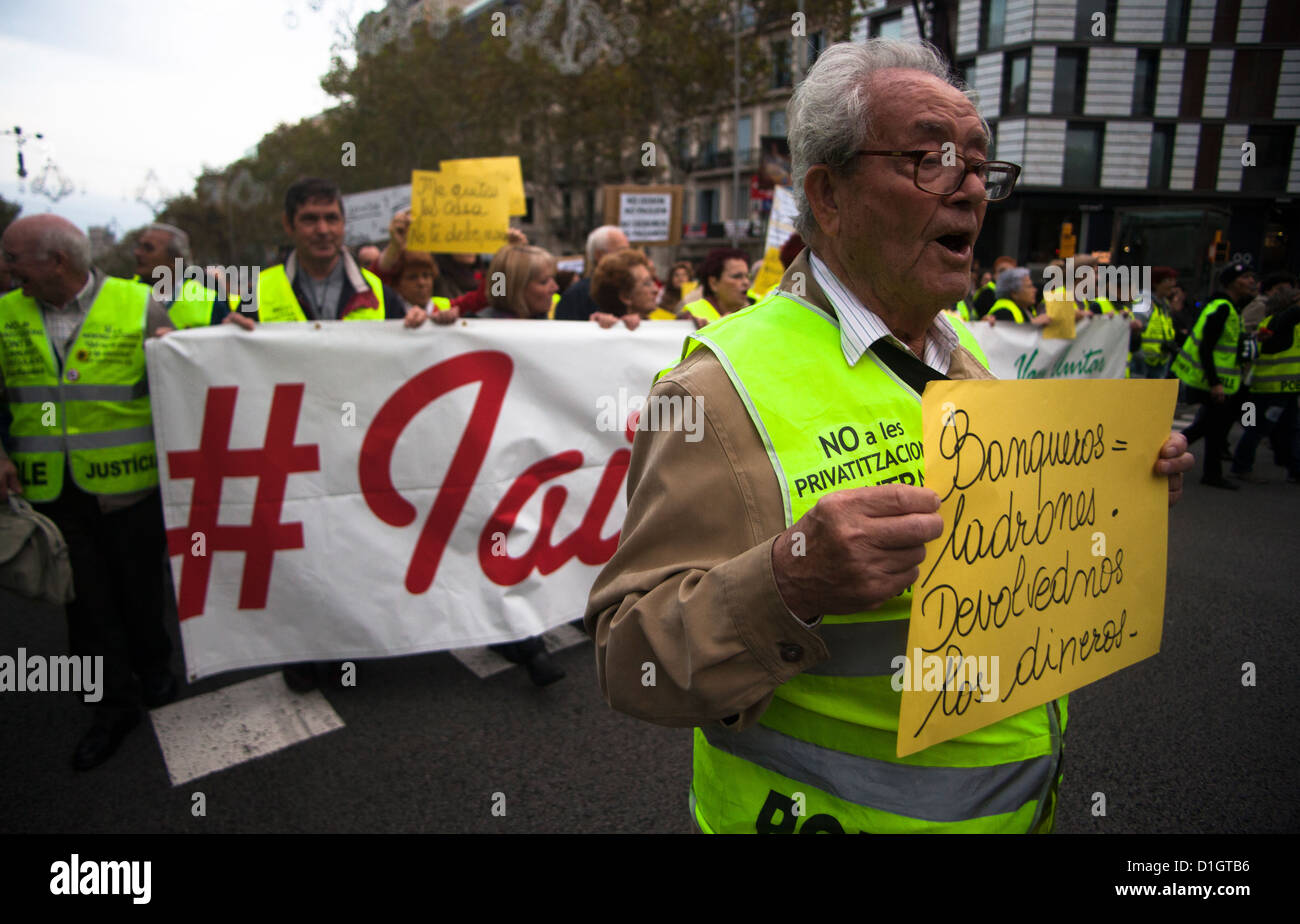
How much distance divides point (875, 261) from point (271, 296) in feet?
10.2

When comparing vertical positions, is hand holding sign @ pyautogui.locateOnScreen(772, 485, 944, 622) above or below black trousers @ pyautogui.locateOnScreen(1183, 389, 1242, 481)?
above

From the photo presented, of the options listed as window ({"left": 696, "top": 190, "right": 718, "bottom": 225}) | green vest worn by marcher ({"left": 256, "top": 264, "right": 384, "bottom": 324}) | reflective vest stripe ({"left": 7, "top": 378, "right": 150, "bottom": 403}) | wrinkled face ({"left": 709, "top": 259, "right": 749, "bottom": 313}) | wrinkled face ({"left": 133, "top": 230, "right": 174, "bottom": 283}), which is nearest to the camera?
reflective vest stripe ({"left": 7, "top": 378, "right": 150, "bottom": 403})

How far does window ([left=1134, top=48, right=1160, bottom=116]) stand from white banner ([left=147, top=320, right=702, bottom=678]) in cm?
294

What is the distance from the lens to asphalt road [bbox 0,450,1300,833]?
258 cm

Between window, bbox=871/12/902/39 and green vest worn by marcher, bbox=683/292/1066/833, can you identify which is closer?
green vest worn by marcher, bbox=683/292/1066/833

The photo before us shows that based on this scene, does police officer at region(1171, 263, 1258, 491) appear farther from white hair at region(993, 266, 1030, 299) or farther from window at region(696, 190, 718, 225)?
window at region(696, 190, 718, 225)

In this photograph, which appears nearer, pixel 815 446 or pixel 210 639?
pixel 815 446

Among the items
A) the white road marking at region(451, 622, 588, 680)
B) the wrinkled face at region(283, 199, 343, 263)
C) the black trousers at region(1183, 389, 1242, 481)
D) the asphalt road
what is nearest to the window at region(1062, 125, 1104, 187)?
the black trousers at region(1183, 389, 1242, 481)

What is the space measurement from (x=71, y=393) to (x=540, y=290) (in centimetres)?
205

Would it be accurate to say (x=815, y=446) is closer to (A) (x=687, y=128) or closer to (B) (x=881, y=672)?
(B) (x=881, y=672)

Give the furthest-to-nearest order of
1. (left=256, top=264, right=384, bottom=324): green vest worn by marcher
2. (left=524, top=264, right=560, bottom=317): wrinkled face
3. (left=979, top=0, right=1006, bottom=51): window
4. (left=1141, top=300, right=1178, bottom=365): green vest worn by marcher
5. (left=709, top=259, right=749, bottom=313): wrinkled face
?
(left=979, top=0, right=1006, bottom=51): window, (left=1141, top=300, right=1178, bottom=365): green vest worn by marcher, (left=709, top=259, right=749, bottom=313): wrinkled face, (left=524, top=264, right=560, bottom=317): wrinkled face, (left=256, top=264, right=384, bottom=324): green vest worn by marcher

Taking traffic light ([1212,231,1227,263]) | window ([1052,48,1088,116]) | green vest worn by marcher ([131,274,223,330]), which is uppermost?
window ([1052,48,1088,116])

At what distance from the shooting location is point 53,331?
116 inches

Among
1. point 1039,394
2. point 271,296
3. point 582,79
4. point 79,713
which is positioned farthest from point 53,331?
point 582,79
